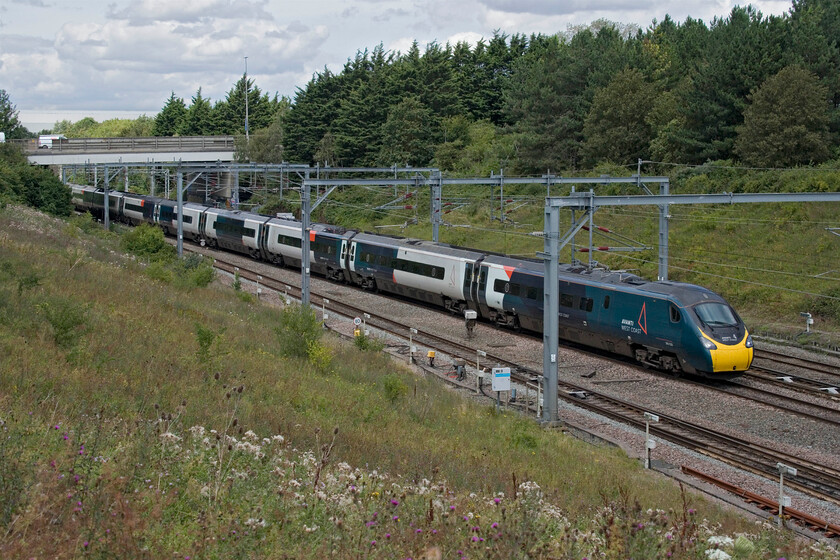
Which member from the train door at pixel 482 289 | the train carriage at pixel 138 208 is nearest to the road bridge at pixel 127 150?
the train carriage at pixel 138 208

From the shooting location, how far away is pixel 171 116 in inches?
4050

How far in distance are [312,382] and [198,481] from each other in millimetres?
8484

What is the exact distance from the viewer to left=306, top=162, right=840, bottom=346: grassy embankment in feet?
97.0

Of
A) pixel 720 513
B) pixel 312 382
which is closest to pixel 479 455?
pixel 720 513

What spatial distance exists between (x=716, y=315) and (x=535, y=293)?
244 inches

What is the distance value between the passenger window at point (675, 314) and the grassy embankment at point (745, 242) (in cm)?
466

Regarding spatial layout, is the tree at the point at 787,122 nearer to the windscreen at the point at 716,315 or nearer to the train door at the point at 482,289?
the train door at the point at 482,289

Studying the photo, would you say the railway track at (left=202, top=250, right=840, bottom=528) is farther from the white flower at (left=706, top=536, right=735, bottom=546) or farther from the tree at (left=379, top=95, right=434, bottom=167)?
the tree at (left=379, top=95, right=434, bottom=167)

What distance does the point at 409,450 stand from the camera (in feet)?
36.5

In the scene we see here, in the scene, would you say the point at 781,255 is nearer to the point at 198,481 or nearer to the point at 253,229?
the point at 253,229

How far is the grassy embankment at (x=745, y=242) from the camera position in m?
29.6

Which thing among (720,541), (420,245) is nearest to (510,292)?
(420,245)

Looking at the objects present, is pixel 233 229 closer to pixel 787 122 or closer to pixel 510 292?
pixel 510 292

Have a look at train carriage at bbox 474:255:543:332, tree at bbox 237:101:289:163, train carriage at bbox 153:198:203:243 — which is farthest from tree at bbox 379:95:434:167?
train carriage at bbox 474:255:543:332
